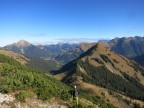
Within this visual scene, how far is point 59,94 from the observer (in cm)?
9100

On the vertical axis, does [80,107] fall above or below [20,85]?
below

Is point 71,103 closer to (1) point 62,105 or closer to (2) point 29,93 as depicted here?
(1) point 62,105

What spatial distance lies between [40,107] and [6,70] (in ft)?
104

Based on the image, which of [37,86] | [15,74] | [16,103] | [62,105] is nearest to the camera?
[16,103]

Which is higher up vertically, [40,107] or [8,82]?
[8,82]

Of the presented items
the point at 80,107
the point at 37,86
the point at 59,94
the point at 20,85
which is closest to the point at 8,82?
the point at 20,85

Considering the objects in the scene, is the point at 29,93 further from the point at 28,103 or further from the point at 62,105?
the point at 62,105

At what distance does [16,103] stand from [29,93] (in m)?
7.01

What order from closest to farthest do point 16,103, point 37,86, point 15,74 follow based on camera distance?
point 16,103 → point 37,86 → point 15,74

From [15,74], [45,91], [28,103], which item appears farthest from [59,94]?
[15,74]

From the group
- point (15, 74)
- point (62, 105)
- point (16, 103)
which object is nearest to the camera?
point (16, 103)

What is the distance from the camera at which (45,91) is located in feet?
294

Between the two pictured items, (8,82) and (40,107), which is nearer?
(40,107)

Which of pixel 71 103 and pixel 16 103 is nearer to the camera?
pixel 16 103
